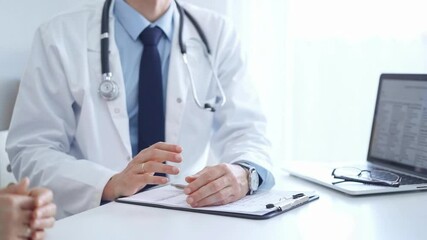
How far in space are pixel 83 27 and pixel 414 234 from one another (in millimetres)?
1021

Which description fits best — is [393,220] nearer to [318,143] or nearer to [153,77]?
[153,77]

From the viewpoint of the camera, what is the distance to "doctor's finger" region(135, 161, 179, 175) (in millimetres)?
1008

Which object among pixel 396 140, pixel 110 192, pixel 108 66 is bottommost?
pixel 110 192

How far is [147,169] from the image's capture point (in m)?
1.04

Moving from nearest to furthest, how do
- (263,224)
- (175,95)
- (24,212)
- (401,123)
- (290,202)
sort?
(24,212) < (263,224) < (290,202) < (401,123) < (175,95)

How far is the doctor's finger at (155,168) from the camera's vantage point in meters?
1.01

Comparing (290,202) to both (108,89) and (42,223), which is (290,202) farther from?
(108,89)

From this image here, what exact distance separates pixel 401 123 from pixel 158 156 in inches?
25.4

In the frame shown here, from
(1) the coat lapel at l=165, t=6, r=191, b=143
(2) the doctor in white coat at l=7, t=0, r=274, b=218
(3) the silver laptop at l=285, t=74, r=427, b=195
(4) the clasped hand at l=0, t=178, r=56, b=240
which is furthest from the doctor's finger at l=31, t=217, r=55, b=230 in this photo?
(1) the coat lapel at l=165, t=6, r=191, b=143

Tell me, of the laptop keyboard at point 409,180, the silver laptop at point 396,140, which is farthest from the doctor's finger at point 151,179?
the laptop keyboard at point 409,180

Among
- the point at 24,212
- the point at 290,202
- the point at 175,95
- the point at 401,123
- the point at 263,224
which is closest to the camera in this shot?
the point at 24,212

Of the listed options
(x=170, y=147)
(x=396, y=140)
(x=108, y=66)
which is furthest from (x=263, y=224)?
(x=108, y=66)

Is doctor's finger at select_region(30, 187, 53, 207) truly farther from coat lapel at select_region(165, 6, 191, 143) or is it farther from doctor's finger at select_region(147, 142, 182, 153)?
coat lapel at select_region(165, 6, 191, 143)

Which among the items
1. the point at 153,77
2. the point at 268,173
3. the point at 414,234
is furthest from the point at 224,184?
the point at 153,77
